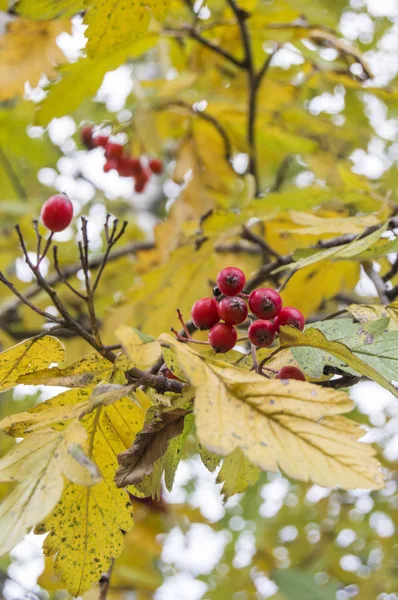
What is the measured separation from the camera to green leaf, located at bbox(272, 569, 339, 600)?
5.04 feet

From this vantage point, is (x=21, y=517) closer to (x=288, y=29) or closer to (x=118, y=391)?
(x=118, y=391)

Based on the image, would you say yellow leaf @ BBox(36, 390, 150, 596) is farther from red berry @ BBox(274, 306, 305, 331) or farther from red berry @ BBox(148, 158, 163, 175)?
red berry @ BBox(148, 158, 163, 175)

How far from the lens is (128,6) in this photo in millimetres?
838

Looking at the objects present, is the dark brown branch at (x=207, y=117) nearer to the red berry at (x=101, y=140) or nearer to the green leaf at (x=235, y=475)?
the red berry at (x=101, y=140)

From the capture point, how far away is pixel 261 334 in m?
0.75

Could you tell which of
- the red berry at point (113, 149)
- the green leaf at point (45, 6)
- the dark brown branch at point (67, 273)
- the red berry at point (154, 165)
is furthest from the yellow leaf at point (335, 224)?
the red berry at point (154, 165)

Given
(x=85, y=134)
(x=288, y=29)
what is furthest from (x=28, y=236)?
(x=288, y=29)

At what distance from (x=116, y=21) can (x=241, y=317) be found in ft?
1.54

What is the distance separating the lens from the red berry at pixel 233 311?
2.49ft

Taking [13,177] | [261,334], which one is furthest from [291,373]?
[13,177]

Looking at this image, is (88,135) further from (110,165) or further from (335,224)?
(335,224)

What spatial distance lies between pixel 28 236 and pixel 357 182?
155cm

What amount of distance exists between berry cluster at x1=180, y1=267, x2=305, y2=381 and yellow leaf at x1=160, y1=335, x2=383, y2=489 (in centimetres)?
14

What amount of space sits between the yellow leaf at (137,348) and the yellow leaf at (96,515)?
6.0 inches
